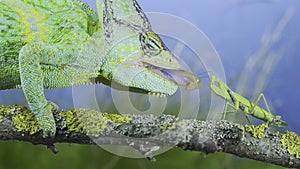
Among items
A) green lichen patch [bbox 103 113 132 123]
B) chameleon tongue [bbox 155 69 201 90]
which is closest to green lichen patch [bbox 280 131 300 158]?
chameleon tongue [bbox 155 69 201 90]

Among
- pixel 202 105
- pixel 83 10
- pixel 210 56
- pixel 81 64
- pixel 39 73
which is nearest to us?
pixel 39 73

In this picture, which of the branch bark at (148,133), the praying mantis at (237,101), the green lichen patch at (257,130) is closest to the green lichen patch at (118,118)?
the branch bark at (148,133)

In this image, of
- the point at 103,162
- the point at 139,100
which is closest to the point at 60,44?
the point at 139,100

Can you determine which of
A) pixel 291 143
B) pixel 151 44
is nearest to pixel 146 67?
pixel 151 44

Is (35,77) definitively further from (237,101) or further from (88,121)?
(237,101)

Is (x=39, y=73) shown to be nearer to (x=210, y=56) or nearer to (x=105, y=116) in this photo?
(x=105, y=116)

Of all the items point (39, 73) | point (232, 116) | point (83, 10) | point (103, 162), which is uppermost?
point (83, 10)

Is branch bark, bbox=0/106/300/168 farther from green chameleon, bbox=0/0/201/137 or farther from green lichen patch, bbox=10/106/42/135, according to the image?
green chameleon, bbox=0/0/201/137

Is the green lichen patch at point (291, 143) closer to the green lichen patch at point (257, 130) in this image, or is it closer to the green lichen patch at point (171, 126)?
the green lichen patch at point (257, 130)
